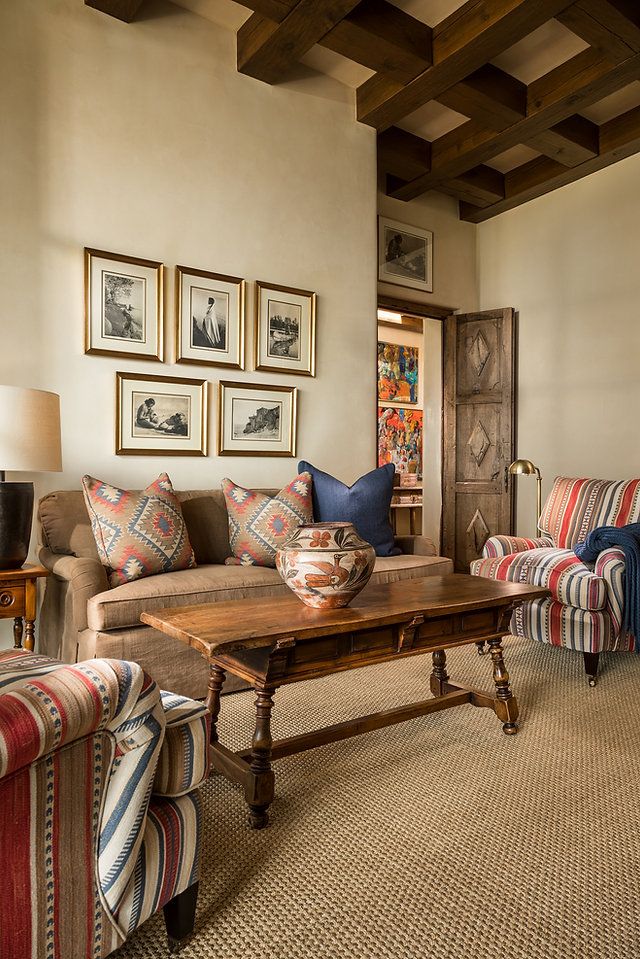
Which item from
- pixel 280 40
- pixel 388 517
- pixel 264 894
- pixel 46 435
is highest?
pixel 280 40

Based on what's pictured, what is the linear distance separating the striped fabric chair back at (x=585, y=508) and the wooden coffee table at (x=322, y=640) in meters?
1.33

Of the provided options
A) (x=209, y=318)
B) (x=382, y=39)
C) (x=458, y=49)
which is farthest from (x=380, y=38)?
(x=209, y=318)

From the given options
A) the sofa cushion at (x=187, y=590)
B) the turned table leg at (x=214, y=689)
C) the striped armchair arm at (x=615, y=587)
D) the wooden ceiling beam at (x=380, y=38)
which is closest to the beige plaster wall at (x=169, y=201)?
the wooden ceiling beam at (x=380, y=38)

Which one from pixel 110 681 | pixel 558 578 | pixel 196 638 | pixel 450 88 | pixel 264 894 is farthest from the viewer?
pixel 450 88

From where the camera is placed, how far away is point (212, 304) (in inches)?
154

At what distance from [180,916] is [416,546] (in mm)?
2704

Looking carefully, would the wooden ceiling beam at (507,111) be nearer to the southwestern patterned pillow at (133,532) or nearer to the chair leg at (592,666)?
the southwestern patterned pillow at (133,532)

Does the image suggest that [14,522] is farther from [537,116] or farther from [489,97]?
[537,116]

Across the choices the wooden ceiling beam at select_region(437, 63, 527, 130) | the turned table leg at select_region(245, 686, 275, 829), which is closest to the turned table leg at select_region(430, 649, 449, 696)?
the turned table leg at select_region(245, 686, 275, 829)

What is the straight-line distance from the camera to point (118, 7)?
345cm

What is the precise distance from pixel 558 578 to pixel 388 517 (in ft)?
3.31

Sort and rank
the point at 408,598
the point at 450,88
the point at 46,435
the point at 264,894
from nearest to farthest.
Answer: the point at 264,894 → the point at 408,598 → the point at 46,435 → the point at 450,88

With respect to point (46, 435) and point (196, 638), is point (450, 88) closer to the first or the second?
point (46, 435)

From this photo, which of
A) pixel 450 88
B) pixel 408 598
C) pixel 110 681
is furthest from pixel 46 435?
pixel 450 88
